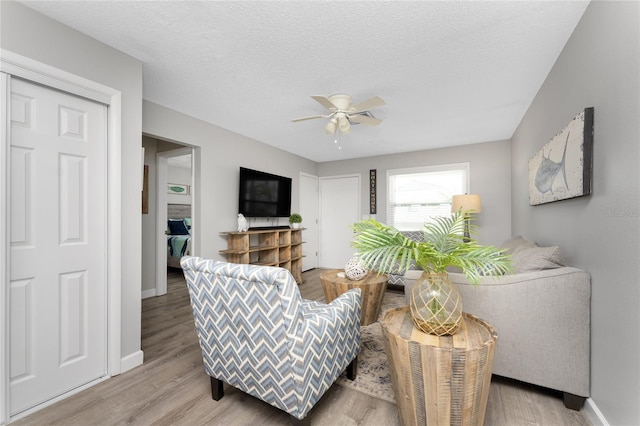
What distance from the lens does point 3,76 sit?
1501 mm

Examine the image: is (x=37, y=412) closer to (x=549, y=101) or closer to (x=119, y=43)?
(x=119, y=43)

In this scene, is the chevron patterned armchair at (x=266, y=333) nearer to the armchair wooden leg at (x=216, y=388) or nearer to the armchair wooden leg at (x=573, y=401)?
the armchair wooden leg at (x=216, y=388)

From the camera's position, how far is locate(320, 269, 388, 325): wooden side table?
8.70ft

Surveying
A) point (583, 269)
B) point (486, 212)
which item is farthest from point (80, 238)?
point (486, 212)

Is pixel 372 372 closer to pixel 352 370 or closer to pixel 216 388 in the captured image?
pixel 352 370

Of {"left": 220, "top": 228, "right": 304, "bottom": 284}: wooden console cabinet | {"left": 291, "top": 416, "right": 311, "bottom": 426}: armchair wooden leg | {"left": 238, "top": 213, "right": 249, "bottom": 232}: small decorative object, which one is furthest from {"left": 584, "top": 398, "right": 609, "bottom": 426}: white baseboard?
{"left": 238, "top": 213, "right": 249, "bottom": 232}: small decorative object

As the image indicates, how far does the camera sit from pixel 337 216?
5.79 metres

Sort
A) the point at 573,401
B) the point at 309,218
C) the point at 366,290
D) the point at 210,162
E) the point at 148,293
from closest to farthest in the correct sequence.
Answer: the point at 573,401
the point at 366,290
the point at 210,162
the point at 148,293
the point at 309,218

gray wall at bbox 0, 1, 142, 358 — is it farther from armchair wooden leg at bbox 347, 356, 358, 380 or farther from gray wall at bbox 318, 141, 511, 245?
gray wall at bbox 318, 141, 511, 245

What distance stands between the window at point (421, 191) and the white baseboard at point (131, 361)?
4267mm

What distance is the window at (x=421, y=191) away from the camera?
4.68m

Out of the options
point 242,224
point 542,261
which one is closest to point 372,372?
point 542,261

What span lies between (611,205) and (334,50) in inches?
74.3

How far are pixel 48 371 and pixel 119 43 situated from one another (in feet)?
7.41
